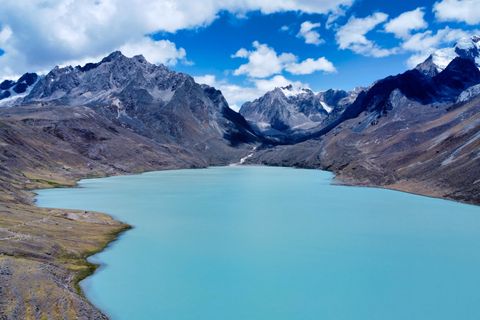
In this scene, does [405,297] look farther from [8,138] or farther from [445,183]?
[8,138]

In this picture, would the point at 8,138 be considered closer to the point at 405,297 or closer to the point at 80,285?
the point at 80,285

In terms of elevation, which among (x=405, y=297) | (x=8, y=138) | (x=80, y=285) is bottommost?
(x=405, y=297)

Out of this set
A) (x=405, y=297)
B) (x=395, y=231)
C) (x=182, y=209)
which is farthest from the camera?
(x=182, y=209)

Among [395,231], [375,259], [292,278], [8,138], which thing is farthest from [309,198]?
[8,138]

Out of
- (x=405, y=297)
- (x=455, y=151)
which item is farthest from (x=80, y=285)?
(x=455, y=151)

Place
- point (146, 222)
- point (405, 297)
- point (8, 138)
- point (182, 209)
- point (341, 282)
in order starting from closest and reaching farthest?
1. point (405, 297)
2. point (341, 282)
3. point (146, 222)
4. point (182, 209)
5. point (8, 138)

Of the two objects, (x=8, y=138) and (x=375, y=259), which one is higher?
(x=8, y=138)

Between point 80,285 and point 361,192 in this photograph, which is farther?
point 361,192
